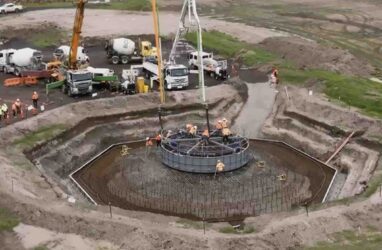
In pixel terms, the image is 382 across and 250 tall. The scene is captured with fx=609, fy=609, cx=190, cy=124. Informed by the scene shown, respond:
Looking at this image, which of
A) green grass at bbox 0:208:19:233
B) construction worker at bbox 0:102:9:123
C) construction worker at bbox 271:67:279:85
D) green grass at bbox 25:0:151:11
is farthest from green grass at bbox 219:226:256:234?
green grass at bbox 25:0:151:11

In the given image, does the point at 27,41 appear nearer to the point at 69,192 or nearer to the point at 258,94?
the point at 258,94

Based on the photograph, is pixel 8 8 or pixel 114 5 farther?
pixel 114 5

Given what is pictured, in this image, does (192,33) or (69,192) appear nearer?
(69,192)

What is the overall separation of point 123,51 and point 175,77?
45.6 ft

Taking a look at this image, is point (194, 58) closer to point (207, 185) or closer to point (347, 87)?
point (347, 87)

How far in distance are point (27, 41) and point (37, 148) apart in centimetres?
3894

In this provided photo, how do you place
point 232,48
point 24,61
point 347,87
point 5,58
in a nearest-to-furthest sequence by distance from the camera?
point 347,87 → point 24,61 → point 5,58 → point 232,48

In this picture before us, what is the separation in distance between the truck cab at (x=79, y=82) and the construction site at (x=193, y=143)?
13cm

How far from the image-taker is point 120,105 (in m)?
55.2

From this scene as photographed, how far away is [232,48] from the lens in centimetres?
7544

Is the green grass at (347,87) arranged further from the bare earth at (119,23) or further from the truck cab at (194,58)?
the bare earth at (119,23)

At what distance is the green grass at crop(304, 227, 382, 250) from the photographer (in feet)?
103

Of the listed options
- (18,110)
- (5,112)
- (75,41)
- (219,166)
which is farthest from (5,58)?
(219,166)

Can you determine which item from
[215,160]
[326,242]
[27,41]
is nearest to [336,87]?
[215,160]
